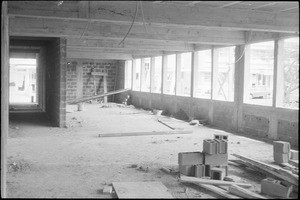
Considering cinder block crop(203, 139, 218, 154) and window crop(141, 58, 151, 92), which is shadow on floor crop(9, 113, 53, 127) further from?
window crop(141, 58, 151, 92)

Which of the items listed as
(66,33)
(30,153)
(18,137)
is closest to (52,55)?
(66,33)

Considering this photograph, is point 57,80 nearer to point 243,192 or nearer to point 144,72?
point 243,192

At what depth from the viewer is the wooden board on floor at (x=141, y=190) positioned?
13.7ft

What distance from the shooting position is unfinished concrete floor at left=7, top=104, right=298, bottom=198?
4641mm

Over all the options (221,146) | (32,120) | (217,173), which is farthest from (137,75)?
(217,173)

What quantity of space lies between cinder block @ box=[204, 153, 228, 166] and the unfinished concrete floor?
35cm

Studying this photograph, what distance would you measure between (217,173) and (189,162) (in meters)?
0.43

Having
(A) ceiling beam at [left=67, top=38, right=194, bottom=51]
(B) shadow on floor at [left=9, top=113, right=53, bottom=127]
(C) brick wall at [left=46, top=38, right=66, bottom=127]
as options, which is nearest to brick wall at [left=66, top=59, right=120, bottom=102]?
(B) shadow on floor at [left=9, top=113, right=53, bottom=127]

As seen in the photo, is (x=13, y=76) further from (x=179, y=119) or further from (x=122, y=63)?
(x=179, y=119)

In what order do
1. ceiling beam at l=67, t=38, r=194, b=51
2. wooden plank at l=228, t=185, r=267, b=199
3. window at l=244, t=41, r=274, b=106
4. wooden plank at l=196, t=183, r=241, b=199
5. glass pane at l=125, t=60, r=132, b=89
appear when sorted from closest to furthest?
wooden plank at l=228, t=185, r=267, b=199
wooden plank at l=196, t=183, r=241, b=199
ceiling beam at l=67, t=38, r=194, b=51
window at l=244, t=41, r=274, b=106
glass pane at l=125, t=60, r=132, b=89


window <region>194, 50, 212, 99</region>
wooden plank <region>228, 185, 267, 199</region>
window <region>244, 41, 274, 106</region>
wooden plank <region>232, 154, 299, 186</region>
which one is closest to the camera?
wooden plank <region>228, 185, 267, 199</region>

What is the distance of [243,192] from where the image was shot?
168 inches

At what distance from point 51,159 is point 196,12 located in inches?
139

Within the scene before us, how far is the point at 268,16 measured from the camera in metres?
6.28
